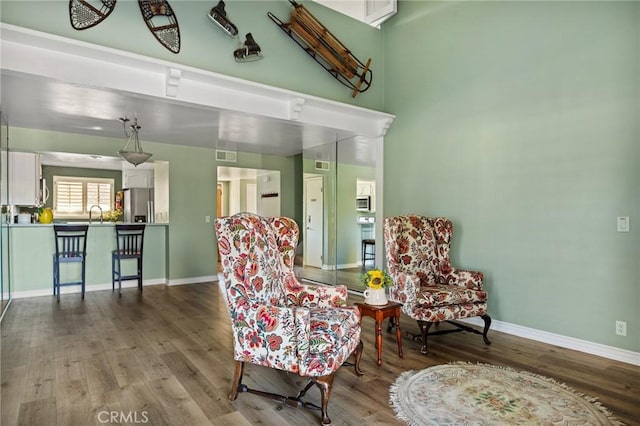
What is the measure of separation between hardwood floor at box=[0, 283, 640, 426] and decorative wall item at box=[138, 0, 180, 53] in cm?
272

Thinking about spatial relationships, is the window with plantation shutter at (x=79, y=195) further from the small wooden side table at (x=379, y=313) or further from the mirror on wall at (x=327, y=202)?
the small wooden side table at (x=379, y=313)

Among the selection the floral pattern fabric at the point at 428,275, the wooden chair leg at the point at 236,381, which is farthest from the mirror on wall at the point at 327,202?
the wooden chair leg at the point at 236,381

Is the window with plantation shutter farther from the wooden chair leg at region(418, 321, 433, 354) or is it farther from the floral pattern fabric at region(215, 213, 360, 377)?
the wooden chair leg at region(418, 321, 433, 354)

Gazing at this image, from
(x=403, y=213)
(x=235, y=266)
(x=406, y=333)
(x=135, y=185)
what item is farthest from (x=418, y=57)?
(x=135, y=185)

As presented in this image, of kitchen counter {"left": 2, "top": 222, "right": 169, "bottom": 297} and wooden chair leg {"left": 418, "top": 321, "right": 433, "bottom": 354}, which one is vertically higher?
kitchen counter {"left": 2, "top": 222, "right": 169, "bottom": 297}

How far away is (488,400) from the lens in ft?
7.45

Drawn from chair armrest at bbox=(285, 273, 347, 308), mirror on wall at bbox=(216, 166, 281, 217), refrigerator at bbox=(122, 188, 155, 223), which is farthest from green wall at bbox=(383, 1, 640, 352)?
refrigerator at bbox=(122, 188, 155, 223)

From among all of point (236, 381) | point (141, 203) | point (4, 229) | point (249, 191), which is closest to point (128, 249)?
point (4, 229)

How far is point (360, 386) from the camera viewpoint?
2471 millimetres

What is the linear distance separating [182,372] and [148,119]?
126 inches

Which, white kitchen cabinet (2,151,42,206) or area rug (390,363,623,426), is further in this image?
white kitchen cabinet (2,151,42,206)

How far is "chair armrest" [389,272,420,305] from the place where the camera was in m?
3.19

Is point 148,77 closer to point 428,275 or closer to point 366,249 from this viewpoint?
point 428,275

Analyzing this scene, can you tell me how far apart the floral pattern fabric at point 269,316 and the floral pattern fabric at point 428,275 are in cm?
92
